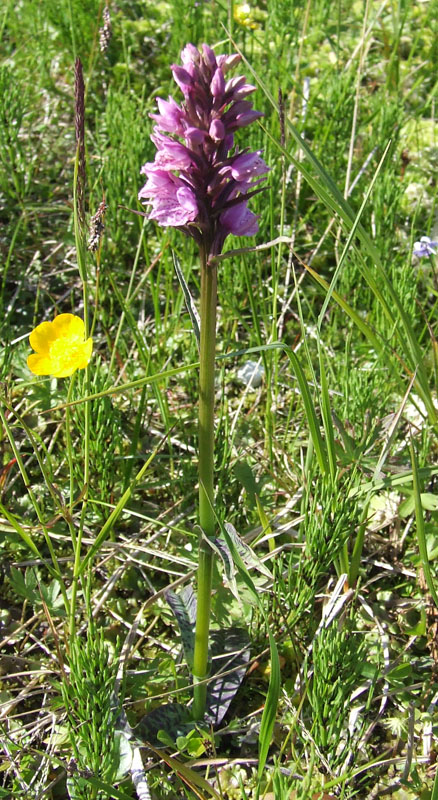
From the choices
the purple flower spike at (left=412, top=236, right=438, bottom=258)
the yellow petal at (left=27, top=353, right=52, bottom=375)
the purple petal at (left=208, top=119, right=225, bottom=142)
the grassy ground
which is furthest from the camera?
the purple flower spike at (left=412, top=236, right=438, bottom=258)

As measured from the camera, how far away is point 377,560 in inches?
93.3

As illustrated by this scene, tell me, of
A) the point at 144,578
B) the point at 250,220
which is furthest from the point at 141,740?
the point at 250,220

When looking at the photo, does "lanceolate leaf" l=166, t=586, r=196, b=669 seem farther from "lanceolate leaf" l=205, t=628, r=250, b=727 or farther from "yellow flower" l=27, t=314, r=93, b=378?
"yellow flower" l=27, t=314, r=93, b=378

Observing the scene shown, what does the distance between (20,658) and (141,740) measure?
0.42 m

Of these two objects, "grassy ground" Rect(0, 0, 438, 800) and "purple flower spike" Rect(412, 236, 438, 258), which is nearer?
"grassy ground" Rect(0, 0, 438, 800)

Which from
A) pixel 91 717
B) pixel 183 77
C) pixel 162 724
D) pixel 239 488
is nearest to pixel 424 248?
pixel 239 488

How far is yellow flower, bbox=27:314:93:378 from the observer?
1.81 m

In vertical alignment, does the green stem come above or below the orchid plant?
below

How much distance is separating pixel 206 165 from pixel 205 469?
2.07 feet

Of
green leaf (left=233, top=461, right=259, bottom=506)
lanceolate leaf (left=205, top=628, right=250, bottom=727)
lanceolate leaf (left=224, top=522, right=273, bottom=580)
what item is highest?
lanceolate leaf (left=224, top=522, right=273, bottom=580)

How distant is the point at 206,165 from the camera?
1291 mm

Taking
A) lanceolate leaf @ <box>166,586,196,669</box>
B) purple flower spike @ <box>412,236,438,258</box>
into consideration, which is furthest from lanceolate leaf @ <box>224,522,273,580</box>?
purple flower spike @ <box>412,236,438,258</box>

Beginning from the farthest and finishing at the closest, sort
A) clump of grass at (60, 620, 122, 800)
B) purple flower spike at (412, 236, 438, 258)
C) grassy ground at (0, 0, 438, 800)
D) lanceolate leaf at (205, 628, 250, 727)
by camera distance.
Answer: purple flower spike at (412, 236, 438, 258)
lanceolate leaf at (205, 628, 250, 727)
grassy ground at (0, 0, 438, 800)
clump of grass at (60, 620, 122, 800)

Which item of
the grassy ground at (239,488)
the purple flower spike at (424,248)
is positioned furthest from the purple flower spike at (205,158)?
the purple flower spike at (424,248)
